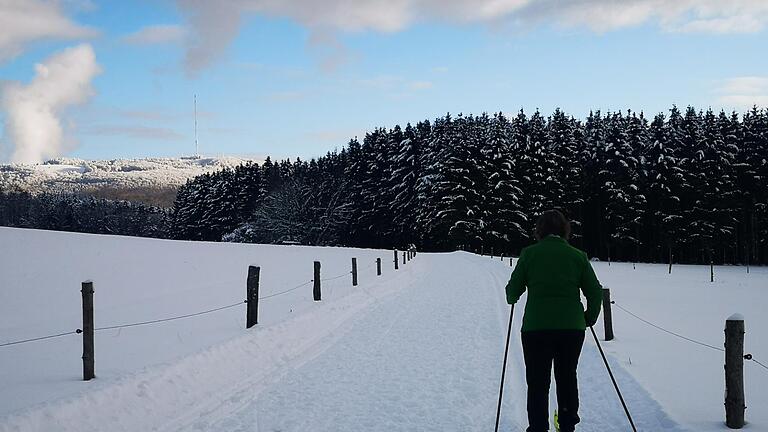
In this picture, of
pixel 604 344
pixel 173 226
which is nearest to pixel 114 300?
pixel 604 344

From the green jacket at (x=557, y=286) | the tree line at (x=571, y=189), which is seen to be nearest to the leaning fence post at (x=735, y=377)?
the green jacket at (x=557, y=286)

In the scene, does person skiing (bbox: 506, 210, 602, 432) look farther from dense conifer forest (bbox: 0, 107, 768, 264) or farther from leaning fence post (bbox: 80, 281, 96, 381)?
dense conifer forest (bbox: 0, 107, 768, 264)

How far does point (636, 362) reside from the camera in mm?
9133

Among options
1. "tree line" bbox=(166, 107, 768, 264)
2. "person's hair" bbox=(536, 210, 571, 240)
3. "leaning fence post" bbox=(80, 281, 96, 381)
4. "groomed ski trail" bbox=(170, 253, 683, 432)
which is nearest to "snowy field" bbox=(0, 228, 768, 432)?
"groomed ski trail" bbox=(170, 253, 683, 432)

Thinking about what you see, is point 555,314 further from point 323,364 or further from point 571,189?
point 571,189

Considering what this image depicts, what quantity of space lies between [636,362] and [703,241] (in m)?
54.2

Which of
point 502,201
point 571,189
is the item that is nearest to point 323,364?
point 502,201

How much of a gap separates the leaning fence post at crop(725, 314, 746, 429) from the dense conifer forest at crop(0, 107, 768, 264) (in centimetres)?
4758

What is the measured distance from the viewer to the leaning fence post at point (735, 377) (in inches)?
229

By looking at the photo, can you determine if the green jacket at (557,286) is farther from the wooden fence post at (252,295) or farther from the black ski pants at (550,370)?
the wooden fence post at (252,295)

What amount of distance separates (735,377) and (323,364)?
5712 millimetres

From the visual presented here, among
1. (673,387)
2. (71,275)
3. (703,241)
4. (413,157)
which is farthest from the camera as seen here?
(413,157)

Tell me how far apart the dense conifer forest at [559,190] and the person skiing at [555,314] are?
49029 mm

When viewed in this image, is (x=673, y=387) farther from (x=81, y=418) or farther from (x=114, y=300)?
(x=114, y=300)
